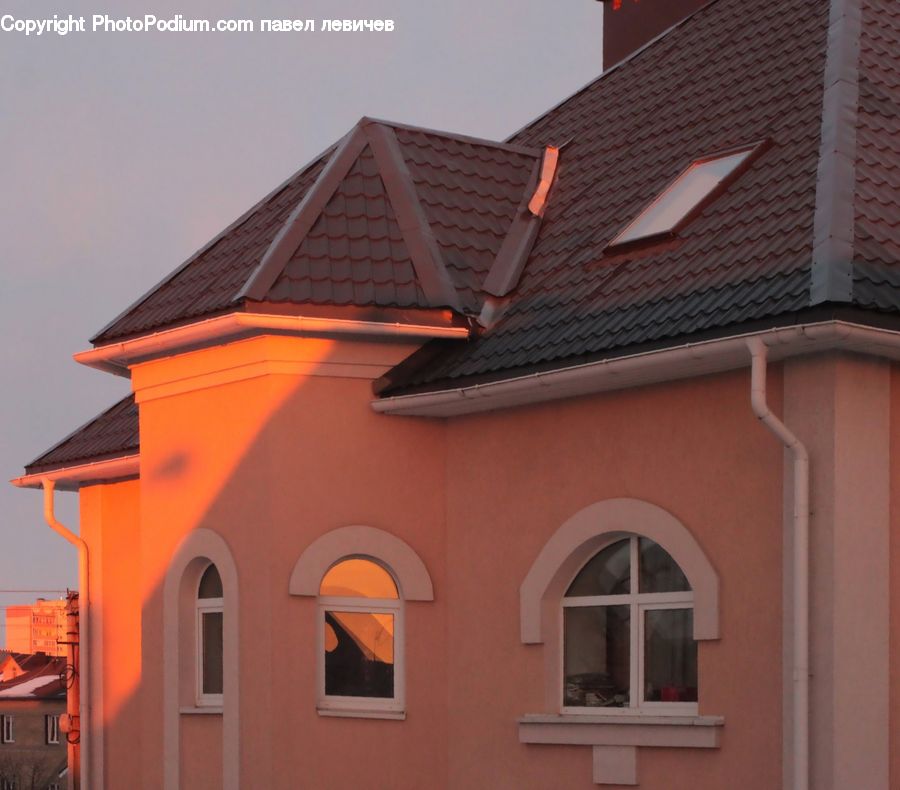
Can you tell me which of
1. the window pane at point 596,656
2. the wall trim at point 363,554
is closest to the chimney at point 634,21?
the wall trim at point 363,554

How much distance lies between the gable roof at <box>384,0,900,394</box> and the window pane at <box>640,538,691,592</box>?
1456 mm

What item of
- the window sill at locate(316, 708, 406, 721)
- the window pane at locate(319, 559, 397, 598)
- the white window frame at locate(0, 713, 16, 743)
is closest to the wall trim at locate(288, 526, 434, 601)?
the window pane at locate(319, 559, 397, 598)

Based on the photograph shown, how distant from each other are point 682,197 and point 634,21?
25.0 ft

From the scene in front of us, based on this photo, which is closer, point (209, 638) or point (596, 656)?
point (596, 656)

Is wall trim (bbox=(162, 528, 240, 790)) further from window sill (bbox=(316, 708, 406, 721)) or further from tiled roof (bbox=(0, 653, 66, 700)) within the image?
tiled roof (bbox=(0, 653, 66, 700))

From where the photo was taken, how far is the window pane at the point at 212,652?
14.4 m

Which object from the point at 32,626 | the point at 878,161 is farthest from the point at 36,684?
the point at 878,161

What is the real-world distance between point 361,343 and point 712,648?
372 cm

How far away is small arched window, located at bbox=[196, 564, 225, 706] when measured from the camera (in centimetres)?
1434

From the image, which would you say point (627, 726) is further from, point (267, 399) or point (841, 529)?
point (267, 399)

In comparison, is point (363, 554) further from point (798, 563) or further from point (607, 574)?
point (798, 563)

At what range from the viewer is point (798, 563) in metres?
10.9

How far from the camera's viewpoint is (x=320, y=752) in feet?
43.3

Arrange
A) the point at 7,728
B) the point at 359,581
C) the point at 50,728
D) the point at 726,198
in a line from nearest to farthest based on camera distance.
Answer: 1. the point at 726,198
2. the point at 359,581
3. the point at 50,728
4. the point at 7,728
